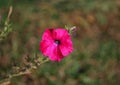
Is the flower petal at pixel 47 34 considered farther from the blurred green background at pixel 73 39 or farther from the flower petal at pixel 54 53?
the blurred green background at pixel 73 39

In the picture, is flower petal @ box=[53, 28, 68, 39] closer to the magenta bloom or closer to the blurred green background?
the magenta bloom

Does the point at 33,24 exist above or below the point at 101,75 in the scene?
above

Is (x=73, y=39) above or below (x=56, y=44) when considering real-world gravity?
below

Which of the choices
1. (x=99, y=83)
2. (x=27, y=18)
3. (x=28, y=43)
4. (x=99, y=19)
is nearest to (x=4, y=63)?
(x=28, y=43)

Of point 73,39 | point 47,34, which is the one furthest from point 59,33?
point 73,39

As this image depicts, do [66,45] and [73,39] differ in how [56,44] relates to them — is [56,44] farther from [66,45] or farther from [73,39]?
[73,39]

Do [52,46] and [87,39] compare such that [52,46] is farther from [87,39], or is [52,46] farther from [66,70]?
[87,39]

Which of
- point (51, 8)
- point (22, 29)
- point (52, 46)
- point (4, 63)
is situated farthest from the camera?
point (51, 8)
